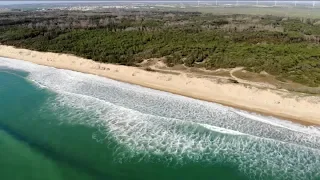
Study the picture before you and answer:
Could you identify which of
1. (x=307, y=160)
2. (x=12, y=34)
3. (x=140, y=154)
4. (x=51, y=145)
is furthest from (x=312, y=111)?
(x=12, y=34)

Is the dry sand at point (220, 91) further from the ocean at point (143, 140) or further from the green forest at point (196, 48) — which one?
the green forest at point (196, 48)

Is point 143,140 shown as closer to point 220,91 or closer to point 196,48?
point 220,91

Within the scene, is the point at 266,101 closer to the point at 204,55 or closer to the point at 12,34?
the point at 204,55

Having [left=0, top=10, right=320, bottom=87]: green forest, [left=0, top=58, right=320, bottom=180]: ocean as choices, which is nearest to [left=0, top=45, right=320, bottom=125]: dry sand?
[left=0, top=58, right=320, bottom=180]: ocean

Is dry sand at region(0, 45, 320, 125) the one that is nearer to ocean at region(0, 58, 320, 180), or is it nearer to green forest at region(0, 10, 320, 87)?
ocean at region(0, 58, 320, 180)

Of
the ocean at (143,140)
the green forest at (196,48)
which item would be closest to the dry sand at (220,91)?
the ocean at (143,140)

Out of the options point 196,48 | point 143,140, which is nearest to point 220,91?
point 143,140

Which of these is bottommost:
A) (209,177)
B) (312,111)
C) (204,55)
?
(209,177)
